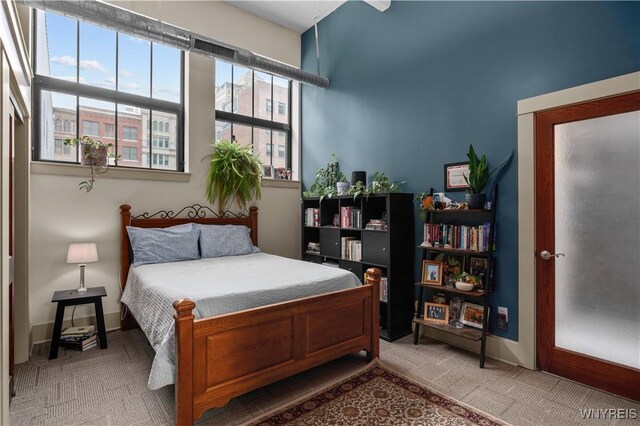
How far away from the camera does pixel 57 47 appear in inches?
135

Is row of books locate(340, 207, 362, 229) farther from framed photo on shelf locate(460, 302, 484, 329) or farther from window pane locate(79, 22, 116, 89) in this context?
window pane locate(79, 22, 116, 89)

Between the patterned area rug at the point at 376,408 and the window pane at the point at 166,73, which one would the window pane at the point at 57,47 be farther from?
the patterned area rug at the point at 376,408

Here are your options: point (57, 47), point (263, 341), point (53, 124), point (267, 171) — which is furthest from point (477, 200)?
point (57, 47)

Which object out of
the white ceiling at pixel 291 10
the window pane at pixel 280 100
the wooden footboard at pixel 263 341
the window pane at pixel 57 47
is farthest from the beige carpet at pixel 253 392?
the white ceiling at pixel 291 10

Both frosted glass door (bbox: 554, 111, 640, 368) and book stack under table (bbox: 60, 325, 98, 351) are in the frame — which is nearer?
frosted glass door (bbox: 554, 111, 640, 368)

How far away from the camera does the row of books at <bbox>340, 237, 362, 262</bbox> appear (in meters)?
3.71

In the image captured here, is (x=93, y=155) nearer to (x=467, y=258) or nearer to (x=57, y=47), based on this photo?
(x=57, y=47)

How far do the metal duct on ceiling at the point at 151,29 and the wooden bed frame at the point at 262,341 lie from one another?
2.79m

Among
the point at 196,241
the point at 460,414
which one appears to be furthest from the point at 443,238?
the point at 196,241

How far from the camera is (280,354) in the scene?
7.36 feet

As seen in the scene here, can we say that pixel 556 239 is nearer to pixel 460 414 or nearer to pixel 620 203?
pixel 620 203

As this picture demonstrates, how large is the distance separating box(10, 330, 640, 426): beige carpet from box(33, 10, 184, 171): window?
2.07 m

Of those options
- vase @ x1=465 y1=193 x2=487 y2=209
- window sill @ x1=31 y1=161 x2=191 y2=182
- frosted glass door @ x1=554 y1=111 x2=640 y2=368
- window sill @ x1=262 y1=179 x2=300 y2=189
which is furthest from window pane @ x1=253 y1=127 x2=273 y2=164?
frosted glass door @ x1=554 y1=111 x2=640 y2=368

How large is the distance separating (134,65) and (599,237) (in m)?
4.73
